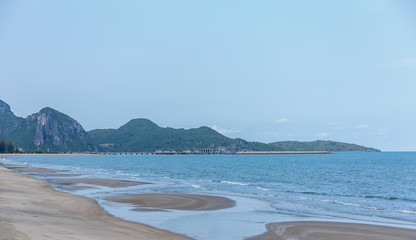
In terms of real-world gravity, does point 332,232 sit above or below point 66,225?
below

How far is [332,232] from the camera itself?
2020 centimetres

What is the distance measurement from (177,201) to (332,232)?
15291mm

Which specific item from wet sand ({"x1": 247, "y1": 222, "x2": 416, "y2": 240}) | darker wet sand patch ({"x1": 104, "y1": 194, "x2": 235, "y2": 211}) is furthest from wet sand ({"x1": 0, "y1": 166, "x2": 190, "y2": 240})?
darker wet sand patch ({"x1": 104, "y1": 194, "x2": 235, "y2": 211})

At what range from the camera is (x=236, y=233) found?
19.7 meters

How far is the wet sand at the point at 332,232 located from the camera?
62.3ft

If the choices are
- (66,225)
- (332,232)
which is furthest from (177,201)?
(66,225)

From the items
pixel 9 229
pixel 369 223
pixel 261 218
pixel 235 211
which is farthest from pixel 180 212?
pixel 9 229

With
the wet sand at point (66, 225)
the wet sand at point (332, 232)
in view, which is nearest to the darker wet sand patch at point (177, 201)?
the wet sand at point (66, 225)

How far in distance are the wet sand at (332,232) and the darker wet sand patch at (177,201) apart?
8.67 meters

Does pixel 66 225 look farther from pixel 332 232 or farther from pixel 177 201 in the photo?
pixel 177 201

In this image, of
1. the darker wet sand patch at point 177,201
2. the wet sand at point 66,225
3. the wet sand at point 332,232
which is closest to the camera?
the wet sand at point 66,225

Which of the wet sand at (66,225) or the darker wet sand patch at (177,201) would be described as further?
Answer: the darker wet sand patch at (177,201)

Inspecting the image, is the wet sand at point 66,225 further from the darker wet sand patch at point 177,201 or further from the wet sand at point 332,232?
the darker wet sand patch at point 177,201

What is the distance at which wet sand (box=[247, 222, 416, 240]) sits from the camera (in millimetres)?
18984
